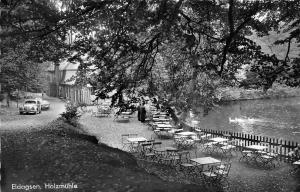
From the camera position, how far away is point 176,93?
17.8 metres

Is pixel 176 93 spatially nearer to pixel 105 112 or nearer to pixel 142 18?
pixel 142 18

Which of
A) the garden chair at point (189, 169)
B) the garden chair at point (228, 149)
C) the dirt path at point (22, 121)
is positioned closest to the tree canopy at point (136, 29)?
the garden chair at point (189, 169)

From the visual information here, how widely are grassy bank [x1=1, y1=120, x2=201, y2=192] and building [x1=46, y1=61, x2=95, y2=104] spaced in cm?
3417

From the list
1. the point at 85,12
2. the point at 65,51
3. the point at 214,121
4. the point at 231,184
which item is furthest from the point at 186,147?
the point at 214,121

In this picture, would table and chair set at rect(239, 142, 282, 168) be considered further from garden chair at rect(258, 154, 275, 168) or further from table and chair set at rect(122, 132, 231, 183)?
table and chair set at rect(122, 132, 231, 183)

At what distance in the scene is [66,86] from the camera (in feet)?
182

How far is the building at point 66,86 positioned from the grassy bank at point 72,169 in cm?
3417

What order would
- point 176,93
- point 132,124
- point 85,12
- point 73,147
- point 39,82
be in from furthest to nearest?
1. point 39,82
2. point 132,124
3. point 176,93
4. point 73,147
5. point 85,12

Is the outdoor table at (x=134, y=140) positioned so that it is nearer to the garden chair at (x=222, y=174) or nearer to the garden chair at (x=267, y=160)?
the garden chair at (x=222, y=174)

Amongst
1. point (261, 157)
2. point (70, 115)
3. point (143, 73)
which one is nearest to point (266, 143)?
point (261, 157)

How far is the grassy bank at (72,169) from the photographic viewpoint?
8382 mm

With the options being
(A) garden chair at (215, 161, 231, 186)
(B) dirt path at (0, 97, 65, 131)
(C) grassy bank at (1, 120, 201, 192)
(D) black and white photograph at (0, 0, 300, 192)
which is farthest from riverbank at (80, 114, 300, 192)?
(B) dirt path at (0, 97, 65, 131)

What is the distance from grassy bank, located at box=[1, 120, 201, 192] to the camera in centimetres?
838

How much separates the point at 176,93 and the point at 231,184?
20.3 ft
